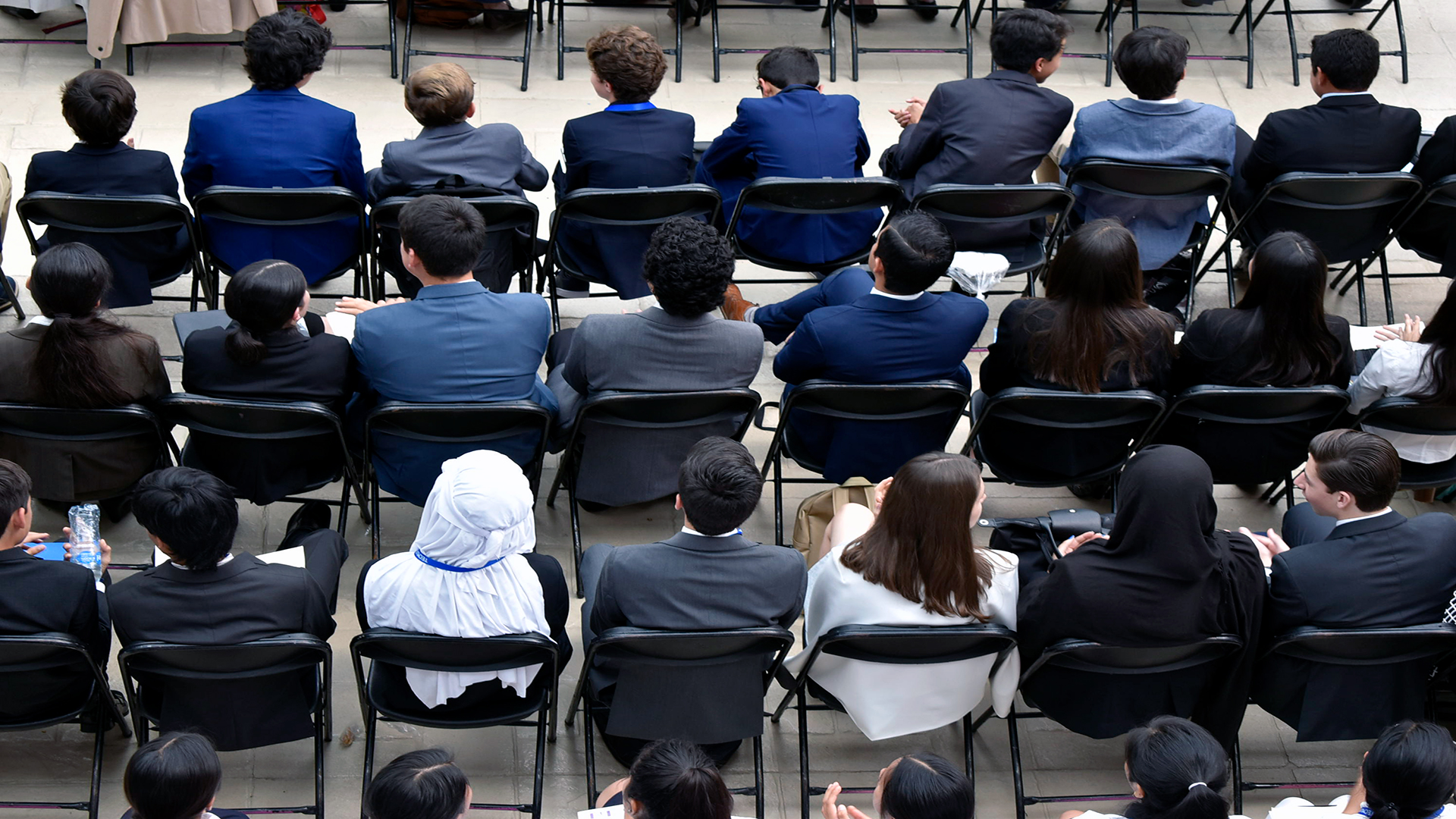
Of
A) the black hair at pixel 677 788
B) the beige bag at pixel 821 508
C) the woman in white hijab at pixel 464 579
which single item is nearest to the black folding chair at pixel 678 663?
the woman in white hijab at pixel 464 579

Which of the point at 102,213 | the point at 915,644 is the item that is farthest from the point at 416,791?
the point at 102,213

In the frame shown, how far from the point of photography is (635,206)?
14.3ft

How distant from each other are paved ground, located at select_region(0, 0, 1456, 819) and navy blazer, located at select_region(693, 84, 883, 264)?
455mm

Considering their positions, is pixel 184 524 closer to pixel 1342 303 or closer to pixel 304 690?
pixel 304 690

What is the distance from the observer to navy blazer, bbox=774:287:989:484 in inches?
149

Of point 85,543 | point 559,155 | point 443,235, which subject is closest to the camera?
point 85,543

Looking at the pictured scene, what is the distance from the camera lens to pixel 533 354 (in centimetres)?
379

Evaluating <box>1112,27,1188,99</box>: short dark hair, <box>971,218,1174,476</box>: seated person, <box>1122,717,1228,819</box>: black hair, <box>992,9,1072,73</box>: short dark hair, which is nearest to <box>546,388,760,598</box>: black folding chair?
<box>971,218,1174,476</box>: seated person

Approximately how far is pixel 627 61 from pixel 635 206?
0.62 metres

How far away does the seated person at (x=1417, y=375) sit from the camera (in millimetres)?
3787

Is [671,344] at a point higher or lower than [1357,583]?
higher

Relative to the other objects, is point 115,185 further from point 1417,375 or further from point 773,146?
point 1417,375

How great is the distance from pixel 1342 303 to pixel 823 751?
3.01 metres

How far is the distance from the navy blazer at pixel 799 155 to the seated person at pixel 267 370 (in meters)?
1.65
